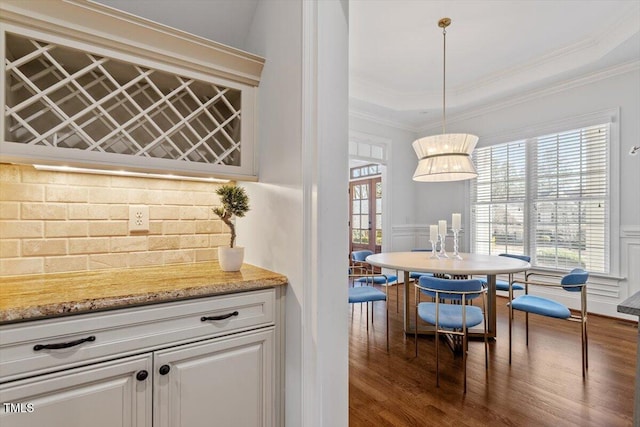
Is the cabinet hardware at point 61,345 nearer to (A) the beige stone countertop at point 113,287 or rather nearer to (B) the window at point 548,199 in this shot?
(A) the beige stone countertop at point 113,287

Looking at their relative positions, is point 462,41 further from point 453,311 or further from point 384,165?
point 453,311

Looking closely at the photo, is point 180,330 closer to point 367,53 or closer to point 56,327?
point 56,327

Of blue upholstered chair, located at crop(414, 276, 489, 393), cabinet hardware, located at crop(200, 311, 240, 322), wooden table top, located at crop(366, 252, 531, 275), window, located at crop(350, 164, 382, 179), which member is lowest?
blue upholstered chair, located at crop(414, 276, 489, 393)

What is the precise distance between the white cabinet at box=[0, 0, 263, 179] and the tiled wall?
191 mm

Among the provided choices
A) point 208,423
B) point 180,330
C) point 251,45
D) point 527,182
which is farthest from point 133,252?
point 527,182

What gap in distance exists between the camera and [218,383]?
124cm

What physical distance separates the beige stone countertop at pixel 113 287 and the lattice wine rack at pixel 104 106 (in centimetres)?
55

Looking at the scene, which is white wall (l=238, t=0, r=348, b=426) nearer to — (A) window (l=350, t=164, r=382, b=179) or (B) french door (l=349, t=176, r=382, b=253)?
(B) french door (l=349, t=176, r=382, b=253)

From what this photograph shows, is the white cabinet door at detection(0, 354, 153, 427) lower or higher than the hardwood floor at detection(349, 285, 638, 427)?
higher

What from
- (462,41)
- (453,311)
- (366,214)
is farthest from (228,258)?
(366,214)

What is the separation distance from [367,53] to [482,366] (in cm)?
332

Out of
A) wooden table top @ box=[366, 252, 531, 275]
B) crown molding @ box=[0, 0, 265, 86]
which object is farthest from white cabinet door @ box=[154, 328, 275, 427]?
wooden table top @ box=[366, 252, 531, 275]

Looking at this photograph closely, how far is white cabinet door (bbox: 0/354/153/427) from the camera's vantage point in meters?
0.92

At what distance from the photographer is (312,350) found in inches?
50.0
